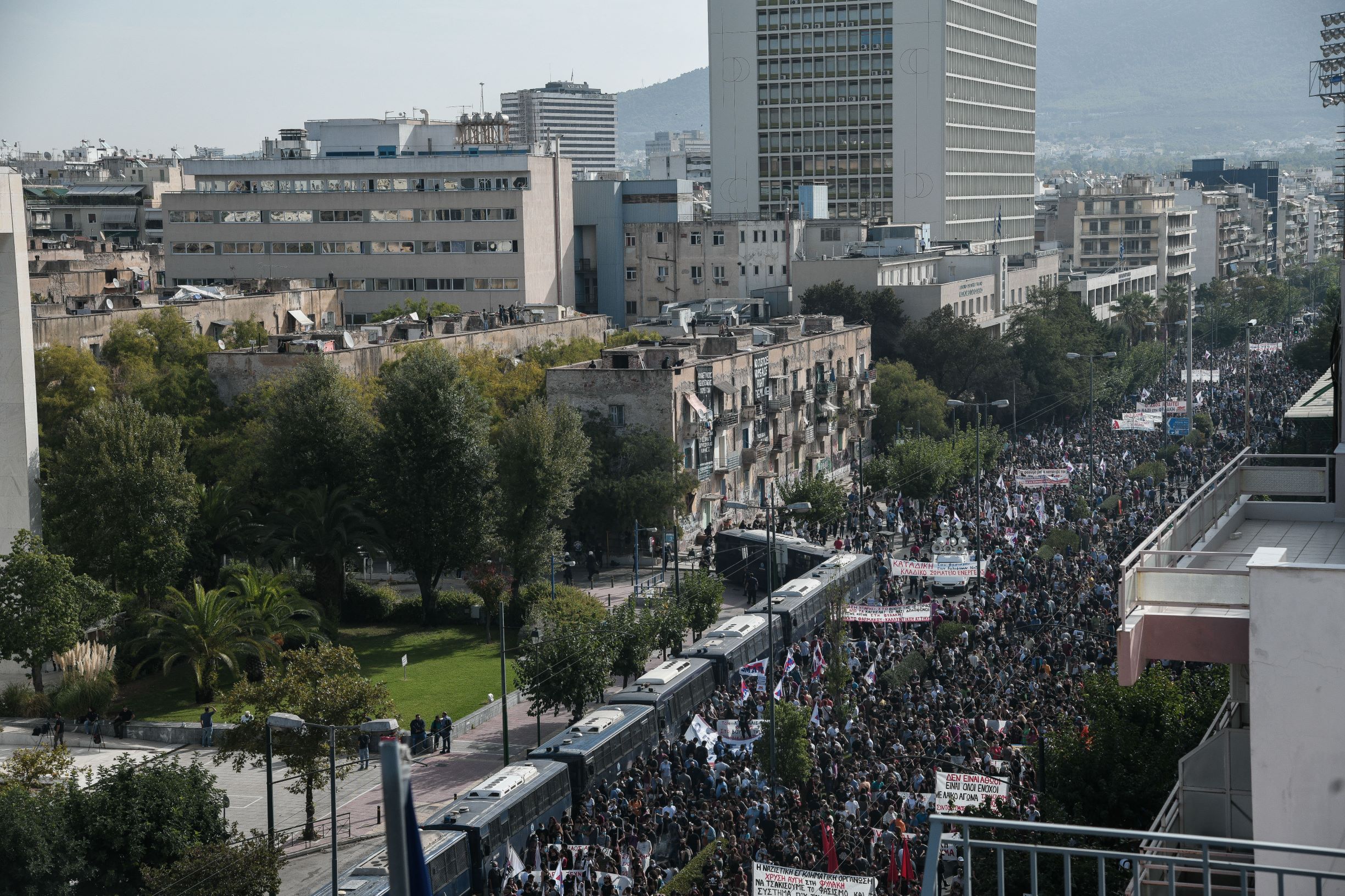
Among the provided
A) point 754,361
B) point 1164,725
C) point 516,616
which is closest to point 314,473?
point 516,616

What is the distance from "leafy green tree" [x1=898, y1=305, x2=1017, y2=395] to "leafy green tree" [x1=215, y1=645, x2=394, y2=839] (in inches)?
2140

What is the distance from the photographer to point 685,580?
148 ft

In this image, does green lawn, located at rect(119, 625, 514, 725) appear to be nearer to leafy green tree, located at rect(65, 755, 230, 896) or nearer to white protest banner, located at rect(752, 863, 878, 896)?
leafy green tree, located at rect(65, 755, 230, 896)

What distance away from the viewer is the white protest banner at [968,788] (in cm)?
A: 2450

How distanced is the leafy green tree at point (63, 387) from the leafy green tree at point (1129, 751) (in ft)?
128

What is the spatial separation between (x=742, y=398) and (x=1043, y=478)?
46.3 ft

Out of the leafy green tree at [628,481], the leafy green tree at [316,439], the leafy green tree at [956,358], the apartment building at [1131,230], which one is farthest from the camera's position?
the apartment building at [1131,230]

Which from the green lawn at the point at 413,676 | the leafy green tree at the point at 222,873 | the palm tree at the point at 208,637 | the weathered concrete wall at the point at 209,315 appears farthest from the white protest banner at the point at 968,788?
the weathered concrete wall at the point at 209,315

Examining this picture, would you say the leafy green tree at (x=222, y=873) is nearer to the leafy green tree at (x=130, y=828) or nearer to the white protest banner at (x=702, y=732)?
the leafy green tree at (x=130, y=828)

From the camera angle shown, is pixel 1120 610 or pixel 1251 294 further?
pixel 1251 294

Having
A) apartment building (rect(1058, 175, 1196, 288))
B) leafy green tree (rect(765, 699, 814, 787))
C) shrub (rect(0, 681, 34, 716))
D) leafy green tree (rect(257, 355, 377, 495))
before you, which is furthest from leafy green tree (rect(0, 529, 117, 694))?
apartment building (rect(1058, 175, 1196, 288))

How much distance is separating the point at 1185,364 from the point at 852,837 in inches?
3594

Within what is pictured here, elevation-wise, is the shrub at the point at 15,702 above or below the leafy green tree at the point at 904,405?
below

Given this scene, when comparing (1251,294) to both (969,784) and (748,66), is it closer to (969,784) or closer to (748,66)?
(748,66)
